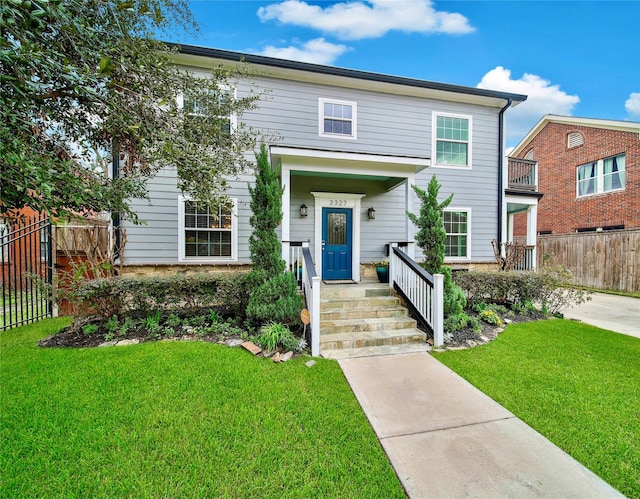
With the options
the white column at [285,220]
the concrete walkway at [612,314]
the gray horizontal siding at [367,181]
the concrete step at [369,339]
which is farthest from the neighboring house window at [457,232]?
the white column at [285,220]

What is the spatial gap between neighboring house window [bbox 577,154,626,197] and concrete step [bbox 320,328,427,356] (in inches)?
529

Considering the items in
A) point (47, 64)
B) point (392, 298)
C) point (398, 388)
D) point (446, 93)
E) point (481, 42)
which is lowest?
point (398, 388)

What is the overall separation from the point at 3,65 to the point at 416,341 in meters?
5.84

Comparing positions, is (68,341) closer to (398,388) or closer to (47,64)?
(47,64)

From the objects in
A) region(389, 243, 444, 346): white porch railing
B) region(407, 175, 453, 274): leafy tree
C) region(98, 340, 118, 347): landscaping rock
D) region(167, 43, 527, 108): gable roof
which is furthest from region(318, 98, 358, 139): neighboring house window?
region(98, 340, 118, 347): landscaping rock

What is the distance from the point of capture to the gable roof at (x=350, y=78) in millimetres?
6449

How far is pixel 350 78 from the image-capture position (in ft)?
23.8

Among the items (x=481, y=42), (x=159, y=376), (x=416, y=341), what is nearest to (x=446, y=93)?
(x=481, y=42)

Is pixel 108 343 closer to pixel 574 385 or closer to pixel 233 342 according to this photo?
pixel 233 342

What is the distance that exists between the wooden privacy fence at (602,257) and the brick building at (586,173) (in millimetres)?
2253

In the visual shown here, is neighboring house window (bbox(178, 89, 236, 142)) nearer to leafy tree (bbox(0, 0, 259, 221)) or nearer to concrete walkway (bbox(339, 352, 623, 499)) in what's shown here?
leafy tree (bbox(0, 0, 259, 221))

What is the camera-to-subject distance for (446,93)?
7.92 metres

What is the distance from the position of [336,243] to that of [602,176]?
1334 centimetres

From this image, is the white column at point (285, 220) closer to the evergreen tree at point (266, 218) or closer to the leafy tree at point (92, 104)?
the evergreen tree at point (266, 218)
